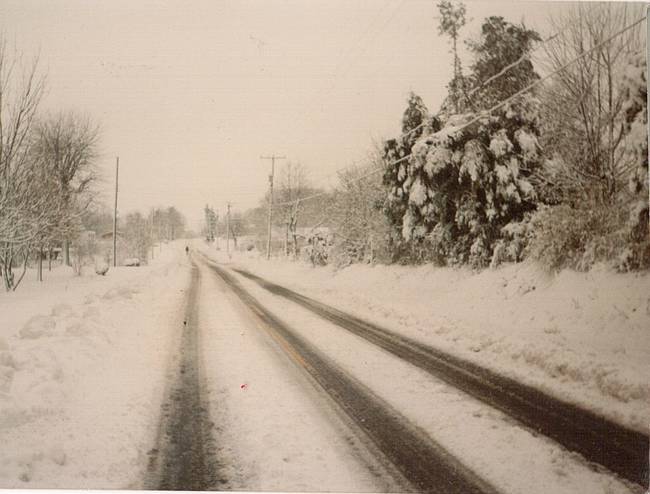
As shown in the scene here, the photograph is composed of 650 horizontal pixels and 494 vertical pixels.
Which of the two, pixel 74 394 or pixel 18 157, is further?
pixel 18 157

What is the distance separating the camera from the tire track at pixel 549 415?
3334mm

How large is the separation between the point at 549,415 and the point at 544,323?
2978mm

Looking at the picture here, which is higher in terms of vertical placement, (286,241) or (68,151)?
(68,151)

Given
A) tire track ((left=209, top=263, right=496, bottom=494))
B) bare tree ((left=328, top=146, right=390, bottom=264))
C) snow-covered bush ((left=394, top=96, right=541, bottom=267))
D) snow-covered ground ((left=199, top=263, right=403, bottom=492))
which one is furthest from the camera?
bare tree ((left=328, top=146, right=390, bottom=264))

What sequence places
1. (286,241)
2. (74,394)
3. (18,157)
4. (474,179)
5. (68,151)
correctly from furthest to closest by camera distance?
(286,241) → (474,179) → (68,151) → (18,157) → (74,394)

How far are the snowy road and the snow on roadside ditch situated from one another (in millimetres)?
694

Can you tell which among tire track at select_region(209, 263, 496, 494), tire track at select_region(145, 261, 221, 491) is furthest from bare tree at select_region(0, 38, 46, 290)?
tire track at select_region(209, 263, 496, 494)

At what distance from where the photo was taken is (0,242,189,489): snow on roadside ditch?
10.9 feet

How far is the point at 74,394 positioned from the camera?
4215 millimetres

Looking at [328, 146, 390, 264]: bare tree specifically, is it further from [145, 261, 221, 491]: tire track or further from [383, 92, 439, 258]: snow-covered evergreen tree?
[145, 261, 221, 491]: tire track

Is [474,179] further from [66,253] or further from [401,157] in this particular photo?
[66,253]

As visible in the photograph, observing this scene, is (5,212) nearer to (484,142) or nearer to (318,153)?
(318,153)

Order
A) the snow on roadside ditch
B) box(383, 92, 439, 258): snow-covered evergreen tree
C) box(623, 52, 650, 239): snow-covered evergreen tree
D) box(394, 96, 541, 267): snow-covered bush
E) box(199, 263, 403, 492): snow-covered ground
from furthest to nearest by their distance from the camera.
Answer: box(394, 96, 541, 267): snow-covered bush → box(383, 92, 439, 258): snow-covered evergreen tree → box(623, 52, 650, 239): snow-covered evergreen tree → the snow on roadside ditch → box(199, 263, 403, 492): snow-covered ground

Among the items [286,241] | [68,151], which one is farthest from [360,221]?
[68,151]
